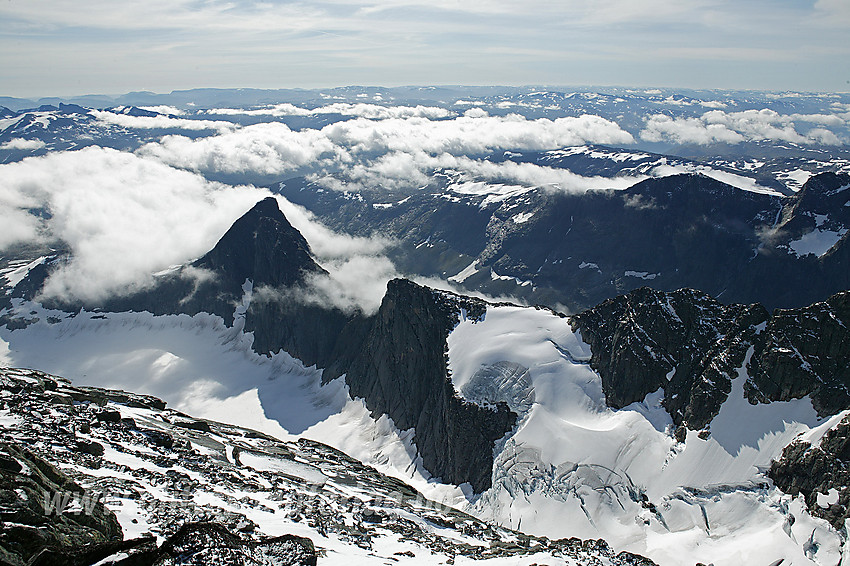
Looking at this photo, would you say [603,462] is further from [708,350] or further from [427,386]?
[427,386]

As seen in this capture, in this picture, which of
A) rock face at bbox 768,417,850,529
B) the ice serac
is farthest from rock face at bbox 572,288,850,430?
the ice serac

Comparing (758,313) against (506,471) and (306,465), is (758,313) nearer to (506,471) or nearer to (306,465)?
(506,471)

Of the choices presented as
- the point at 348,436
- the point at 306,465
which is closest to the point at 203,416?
the point at 348,436

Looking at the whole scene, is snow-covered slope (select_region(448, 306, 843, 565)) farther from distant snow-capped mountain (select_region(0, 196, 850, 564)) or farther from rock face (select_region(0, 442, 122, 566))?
rock face (select_region(0, 442, 122, 566))

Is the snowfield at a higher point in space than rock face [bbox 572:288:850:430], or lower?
lower

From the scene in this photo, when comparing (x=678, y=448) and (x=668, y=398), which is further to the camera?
(x=668, y=398)

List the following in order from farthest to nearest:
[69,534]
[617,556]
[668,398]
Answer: [668,398]
[617,556]
[69,534]
